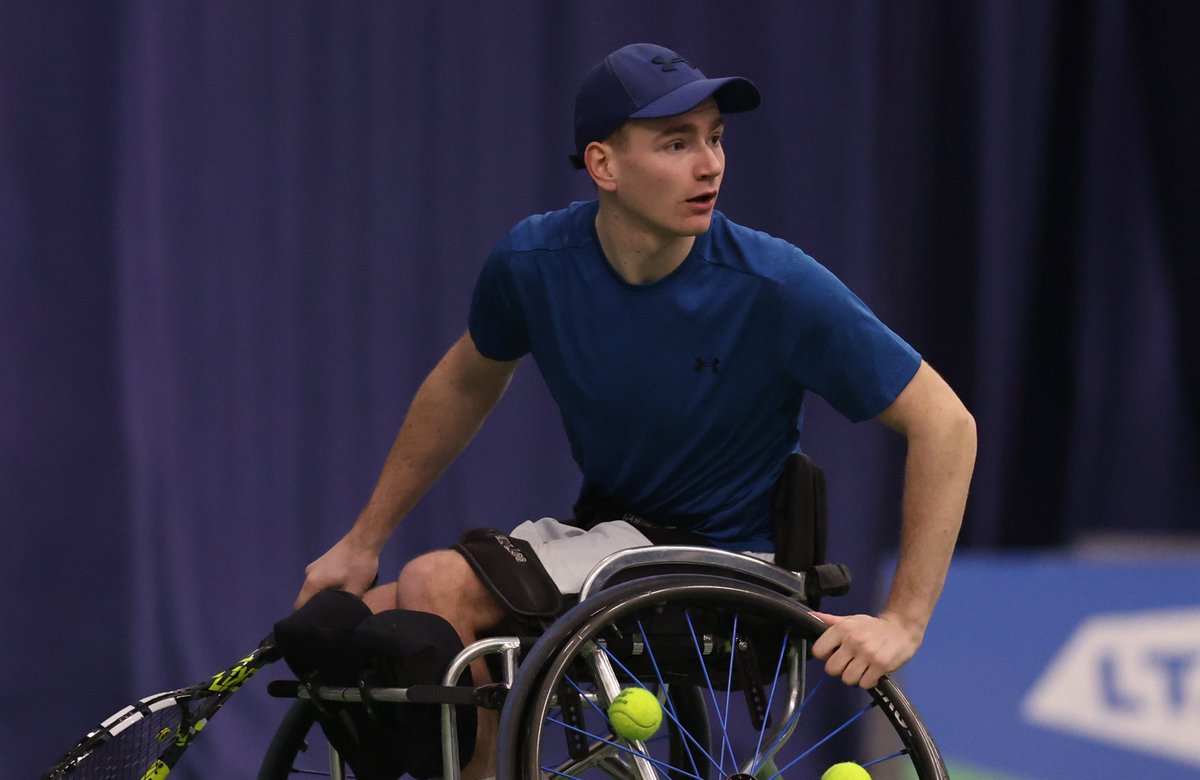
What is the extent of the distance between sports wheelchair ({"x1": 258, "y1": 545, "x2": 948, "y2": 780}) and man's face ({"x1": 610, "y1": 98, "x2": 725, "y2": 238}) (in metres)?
0.43

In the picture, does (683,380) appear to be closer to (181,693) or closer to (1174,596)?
(181,693)

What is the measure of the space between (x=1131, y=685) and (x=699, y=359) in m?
1.42

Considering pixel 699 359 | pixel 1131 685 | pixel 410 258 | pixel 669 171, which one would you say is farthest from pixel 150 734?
pixel 1131 685

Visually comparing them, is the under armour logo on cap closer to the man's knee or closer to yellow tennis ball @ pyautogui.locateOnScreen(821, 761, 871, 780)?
the man's knee

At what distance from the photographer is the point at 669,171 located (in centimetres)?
210

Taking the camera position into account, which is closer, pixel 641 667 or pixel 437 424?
pixel 641 667

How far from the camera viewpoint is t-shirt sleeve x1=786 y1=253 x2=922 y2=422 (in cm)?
206

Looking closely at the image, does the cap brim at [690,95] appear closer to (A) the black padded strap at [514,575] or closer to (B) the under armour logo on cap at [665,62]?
(B) the under armour logo on cap at [665,62]

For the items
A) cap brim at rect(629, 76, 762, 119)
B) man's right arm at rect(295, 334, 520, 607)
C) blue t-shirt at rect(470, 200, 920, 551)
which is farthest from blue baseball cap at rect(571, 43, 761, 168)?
man's right arm at rect(295, 334, 520, 607)

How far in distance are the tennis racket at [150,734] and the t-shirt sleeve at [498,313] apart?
20.5 inches

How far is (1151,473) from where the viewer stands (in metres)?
4.16

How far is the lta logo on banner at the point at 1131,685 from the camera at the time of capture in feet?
10.0

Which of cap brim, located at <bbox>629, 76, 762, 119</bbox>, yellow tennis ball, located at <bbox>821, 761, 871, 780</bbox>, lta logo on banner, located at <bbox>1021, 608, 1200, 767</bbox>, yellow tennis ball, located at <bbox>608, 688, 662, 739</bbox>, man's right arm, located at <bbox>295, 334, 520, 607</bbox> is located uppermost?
cap brim, located at <bbox>629, 76, 762, 119</bbox>

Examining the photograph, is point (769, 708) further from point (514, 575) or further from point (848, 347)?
point (848, 347)
